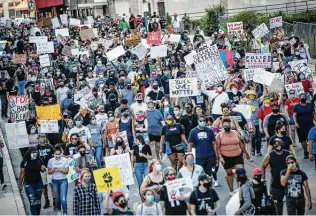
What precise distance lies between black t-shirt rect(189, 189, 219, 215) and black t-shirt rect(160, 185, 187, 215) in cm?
36

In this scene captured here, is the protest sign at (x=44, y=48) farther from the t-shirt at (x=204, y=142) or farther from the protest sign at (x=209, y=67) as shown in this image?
the t-shirt at (x=204, y=142)

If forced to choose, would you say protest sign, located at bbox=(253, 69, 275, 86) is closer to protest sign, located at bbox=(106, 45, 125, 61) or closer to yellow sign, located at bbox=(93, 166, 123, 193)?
protest sign, located at bbox=(106, 45, 125, 61)

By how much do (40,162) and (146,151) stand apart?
195cm

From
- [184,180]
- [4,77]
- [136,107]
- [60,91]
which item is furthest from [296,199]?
[4,77]

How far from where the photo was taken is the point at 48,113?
2056 centimetres

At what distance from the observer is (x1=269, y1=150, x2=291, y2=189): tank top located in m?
12.7

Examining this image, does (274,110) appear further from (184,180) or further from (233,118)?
(184,180)

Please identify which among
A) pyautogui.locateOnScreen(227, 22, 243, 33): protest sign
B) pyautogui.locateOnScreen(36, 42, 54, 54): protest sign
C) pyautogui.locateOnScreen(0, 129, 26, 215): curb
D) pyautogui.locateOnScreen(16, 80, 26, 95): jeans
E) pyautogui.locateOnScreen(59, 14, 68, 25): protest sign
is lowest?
pyautogui.locateOnScreen(0, 129, 26, 215): curb

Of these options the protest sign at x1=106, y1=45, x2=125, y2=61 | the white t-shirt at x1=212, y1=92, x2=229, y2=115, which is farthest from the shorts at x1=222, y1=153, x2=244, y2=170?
the protest sign at x1=106, y1=45, x2=125, y2=61

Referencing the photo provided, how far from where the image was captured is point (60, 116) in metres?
20.6

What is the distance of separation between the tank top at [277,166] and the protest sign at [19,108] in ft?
32.0

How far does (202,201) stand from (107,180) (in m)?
1.74

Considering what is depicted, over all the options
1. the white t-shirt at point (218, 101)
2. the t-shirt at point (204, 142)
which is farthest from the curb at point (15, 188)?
the white t-shirt at point (218, 101)

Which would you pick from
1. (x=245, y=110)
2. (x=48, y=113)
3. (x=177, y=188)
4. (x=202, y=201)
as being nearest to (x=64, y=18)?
(x=48, y=113)
